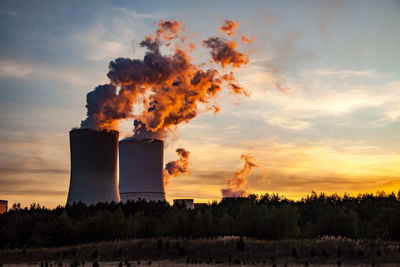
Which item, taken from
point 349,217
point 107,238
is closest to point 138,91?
point 107,238

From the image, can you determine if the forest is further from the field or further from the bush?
the bush

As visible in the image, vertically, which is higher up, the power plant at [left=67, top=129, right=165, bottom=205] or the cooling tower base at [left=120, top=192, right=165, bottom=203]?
the power plant at [left=67, top=129, right=165, bottom=205]

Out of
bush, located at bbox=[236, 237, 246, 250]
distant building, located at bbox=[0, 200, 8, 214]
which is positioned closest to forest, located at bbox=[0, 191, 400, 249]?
bush, located at bbox=[236, 237, 246, 250]

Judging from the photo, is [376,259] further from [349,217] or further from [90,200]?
[90,200]

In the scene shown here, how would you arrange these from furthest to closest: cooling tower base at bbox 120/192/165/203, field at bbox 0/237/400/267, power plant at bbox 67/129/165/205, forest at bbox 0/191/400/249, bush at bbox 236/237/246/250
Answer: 1. cooling tower base at bbox 120/192/165/203
2. power plant at bbox 67/129/165/205
3. forest at bbox 0/191/400/249
4. bush at bbox 236/237/246/250
5. field at bbox 0/237/400/267

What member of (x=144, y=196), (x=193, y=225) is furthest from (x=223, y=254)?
(x=144, y=196)

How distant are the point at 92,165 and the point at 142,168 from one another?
6.23 m

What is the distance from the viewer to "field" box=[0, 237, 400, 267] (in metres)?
22.8

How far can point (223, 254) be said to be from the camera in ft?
80.7

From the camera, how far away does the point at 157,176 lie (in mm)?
44031

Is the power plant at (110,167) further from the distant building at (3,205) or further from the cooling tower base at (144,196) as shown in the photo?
the distant building at (3,205)

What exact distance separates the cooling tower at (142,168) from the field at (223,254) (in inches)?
574

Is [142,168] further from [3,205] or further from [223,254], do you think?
[3,205]

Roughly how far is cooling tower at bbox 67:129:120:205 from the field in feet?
31.5
